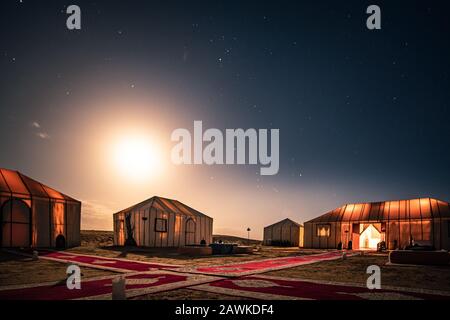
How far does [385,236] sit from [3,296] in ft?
107

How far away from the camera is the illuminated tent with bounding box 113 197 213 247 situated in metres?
28.5

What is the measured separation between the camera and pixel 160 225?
2911cm

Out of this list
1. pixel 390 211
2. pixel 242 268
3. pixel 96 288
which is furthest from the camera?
pixel 390 211

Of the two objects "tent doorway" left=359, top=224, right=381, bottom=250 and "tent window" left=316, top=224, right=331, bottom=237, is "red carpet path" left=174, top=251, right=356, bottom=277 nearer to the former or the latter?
"tent window" left=316, top=224, right=331, bottom=237

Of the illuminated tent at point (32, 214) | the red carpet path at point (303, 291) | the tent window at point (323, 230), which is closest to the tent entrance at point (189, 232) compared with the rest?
the illuminated tent at point (32, 214)

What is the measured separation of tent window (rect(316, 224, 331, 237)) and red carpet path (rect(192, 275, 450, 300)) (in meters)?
27.9

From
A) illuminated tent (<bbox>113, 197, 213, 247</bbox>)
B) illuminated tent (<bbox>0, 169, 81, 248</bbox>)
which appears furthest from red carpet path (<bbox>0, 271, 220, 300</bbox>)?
illuminated tent (<bbox>113, 197, 213, 247</bbox>)

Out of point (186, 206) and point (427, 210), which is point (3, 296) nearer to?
point (186, 206)

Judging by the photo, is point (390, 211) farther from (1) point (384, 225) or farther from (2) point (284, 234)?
(2) point (284, 234)

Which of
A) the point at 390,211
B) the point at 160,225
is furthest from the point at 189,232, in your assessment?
the point at 390,211

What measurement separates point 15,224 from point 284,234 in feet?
103

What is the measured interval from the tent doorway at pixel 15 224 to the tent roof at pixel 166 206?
28.8 feet
